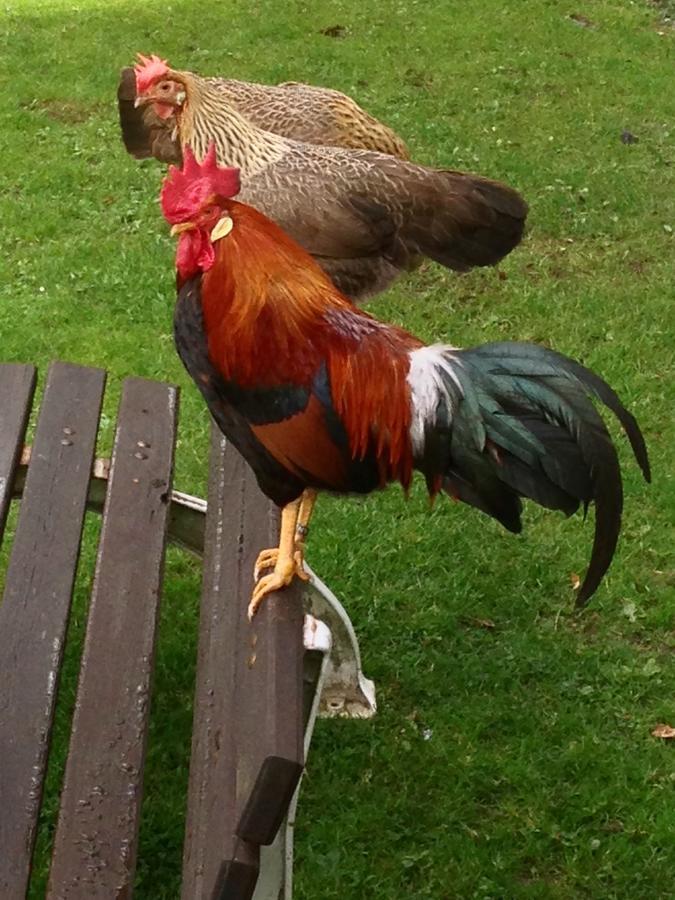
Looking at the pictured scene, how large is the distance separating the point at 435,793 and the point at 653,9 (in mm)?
7896

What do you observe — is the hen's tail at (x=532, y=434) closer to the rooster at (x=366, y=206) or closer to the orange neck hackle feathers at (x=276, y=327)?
the orange neck hackle feathers at (x=276, y=327)

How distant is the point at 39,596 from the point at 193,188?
3.25ft

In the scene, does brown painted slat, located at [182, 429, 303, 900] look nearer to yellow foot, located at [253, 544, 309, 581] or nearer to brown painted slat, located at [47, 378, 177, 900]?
yellow foot, located at [253, 544, 309, 581]

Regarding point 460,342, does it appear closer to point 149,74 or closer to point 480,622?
point 480,622

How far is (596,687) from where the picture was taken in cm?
343

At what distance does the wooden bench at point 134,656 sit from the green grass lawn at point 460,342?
0.40m

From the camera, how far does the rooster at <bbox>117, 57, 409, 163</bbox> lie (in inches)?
171

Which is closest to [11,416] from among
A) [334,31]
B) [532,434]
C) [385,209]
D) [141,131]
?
[532,434]

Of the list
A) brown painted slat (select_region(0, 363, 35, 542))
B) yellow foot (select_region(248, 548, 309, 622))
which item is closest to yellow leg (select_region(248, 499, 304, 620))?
yellow foot (select_region(248, 548, 309, 622))

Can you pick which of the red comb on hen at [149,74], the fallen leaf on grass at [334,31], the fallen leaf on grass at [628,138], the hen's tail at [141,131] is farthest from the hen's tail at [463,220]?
the fallen leaf on grass at [334,31]

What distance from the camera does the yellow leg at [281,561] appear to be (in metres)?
2.31

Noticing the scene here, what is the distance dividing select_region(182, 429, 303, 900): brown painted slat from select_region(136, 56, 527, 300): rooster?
1.38 m

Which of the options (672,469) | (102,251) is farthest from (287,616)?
(102,251)

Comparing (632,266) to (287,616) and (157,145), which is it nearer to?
(157,145)
